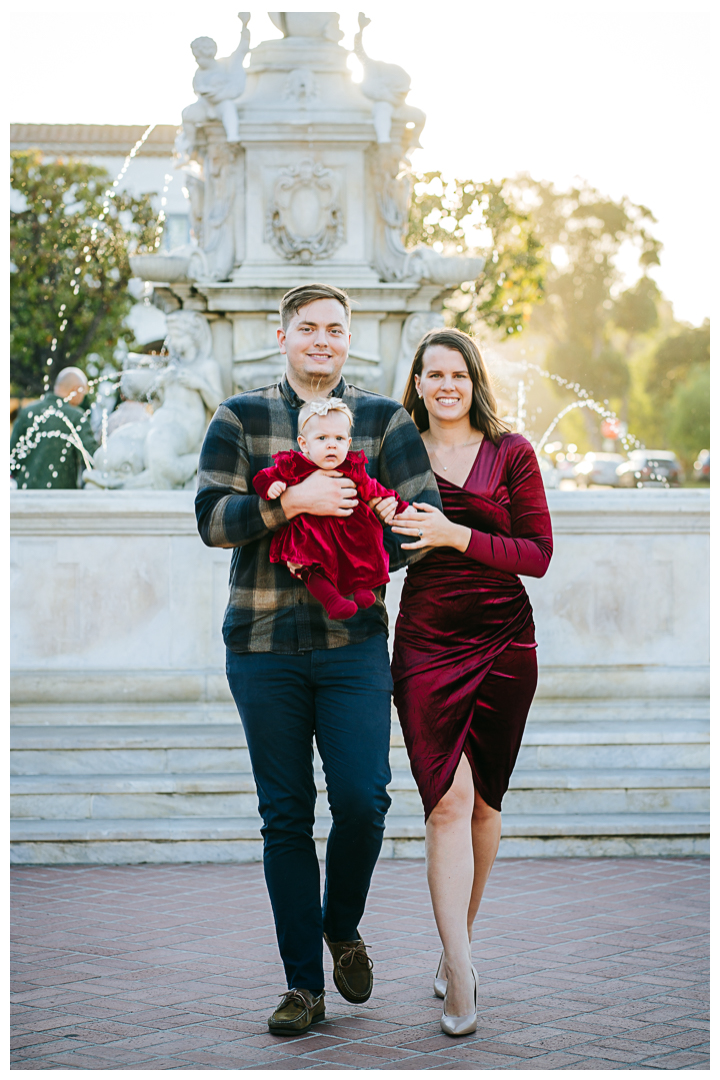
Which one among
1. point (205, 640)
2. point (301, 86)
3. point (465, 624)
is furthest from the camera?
point (301, 86)

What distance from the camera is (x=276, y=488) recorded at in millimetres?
3381

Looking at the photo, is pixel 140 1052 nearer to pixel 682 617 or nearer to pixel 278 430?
pixel 278 430

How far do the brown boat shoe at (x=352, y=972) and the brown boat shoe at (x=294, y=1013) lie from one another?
13cm

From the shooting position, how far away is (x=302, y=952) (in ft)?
11.7

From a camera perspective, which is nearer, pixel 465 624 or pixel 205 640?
pixel 465 624

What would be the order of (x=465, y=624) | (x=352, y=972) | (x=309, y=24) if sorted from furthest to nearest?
1. (x=309, y=24)
2. (x=465, y=624)
3. (x=352, y=972)

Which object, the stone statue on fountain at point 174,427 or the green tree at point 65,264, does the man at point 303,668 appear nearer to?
the stone statue on fountain at point 174,427

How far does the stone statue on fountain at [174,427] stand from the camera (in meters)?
9.25

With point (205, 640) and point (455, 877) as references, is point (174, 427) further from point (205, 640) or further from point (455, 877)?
point (455, 877)

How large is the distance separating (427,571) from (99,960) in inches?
67.4

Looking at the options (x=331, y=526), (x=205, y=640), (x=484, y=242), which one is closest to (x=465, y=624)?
(x=331, y=526)

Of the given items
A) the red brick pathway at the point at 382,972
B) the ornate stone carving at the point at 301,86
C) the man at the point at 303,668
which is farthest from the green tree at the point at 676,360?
the man at the point at 303,668

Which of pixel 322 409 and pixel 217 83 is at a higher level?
pixel 217 83

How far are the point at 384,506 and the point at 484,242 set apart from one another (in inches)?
862
